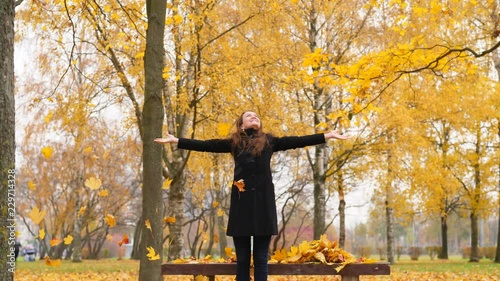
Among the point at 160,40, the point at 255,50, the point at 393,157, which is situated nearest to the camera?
the point at 160,40

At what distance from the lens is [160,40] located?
20.9 ft

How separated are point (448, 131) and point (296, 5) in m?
13.3

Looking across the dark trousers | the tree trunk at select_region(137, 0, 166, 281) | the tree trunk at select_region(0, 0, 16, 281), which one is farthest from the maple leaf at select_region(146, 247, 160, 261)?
the tree trunk at select_region(0, 0, 16, 281)

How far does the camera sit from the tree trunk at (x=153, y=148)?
245 inches

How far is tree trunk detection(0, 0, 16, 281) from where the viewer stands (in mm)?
4043

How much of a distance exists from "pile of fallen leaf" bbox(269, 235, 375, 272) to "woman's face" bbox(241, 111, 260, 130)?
4.19 ft

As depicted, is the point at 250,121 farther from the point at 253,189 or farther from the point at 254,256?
the point at 254,256

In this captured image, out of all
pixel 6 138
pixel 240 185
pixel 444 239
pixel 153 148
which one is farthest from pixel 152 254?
pixel 444 239

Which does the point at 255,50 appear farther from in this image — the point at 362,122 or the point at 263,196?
the point at 263,196

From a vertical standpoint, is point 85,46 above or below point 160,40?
above

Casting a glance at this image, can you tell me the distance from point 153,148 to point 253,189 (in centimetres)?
141

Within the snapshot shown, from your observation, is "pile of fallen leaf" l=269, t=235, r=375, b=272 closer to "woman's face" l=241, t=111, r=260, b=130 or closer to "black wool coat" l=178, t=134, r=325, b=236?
"black wool coat" l=178, t=134, r=325, b=236

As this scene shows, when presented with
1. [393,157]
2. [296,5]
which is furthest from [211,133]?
[393,157]

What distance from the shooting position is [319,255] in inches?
223
